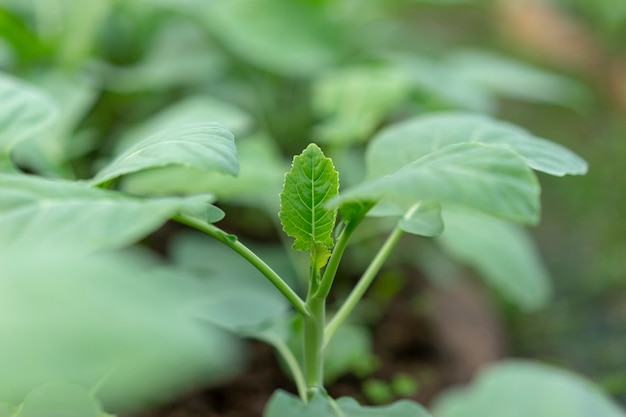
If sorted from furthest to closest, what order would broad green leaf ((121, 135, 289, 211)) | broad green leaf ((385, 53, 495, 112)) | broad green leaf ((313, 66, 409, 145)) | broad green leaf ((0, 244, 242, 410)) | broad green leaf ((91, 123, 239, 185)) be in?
1. broad green leaf ((385, 53, 495, 112))
2. broad green leaf ((313, 66, 409, 145))
3. broad green leaf ((121, 135, 289, 211))
4. broad green leaf ((91, 123, 239, 185))
5. broad green leaf ((0, 244, 242, 410))

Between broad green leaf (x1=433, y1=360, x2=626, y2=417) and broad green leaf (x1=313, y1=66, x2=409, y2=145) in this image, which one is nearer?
broad green leaf (x1=433, y1=360, x2=626, y2=417)

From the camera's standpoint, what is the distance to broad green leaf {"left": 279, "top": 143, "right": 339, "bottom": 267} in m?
0.42

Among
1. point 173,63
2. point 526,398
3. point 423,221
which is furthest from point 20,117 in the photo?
point 173,63

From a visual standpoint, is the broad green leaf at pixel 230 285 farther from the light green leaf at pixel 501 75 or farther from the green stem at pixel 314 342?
the light green leaf at pixel 501 75

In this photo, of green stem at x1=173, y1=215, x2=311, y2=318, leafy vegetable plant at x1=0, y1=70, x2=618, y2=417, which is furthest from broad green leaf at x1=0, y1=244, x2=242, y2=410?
green stem at x1=173, y1=215, x2=311, y2=318

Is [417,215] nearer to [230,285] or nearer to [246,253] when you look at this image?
[246,253]

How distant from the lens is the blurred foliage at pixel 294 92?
3.48 feet

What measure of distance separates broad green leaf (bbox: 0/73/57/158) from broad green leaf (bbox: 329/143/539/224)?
31 centimetres

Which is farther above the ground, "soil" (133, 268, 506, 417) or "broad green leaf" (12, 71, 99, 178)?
"broad green leaf" (12, 71, 99, 178)

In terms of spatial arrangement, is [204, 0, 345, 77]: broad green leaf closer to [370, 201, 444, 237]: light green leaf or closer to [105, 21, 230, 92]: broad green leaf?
[105, 21, 230, 92]: broad green leaf

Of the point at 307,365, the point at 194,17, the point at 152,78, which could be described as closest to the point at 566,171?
the point at 307,365

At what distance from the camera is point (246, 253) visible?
42 cm

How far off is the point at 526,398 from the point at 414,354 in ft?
0.84

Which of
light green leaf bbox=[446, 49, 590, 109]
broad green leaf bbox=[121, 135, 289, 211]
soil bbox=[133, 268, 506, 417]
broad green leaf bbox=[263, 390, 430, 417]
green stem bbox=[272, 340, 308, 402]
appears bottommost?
soil bbox=[133, 268, 506, 417]
